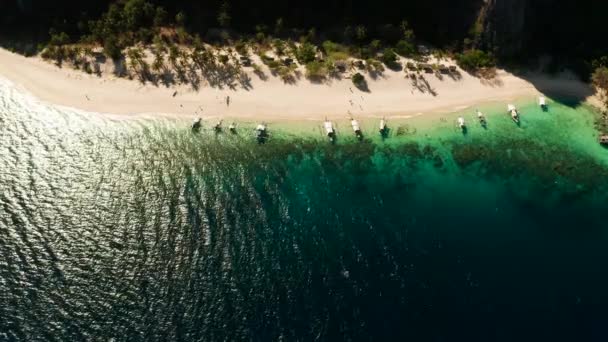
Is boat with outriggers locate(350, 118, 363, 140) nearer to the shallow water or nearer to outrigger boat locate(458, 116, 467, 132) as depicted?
the shallow water

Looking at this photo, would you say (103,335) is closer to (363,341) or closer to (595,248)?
(363,341)

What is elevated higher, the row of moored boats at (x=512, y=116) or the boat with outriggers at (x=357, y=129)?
the row of moored boats at (x=512, y=116)

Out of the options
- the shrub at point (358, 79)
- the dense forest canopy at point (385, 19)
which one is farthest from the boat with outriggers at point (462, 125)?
the shrub at point (358, 79)

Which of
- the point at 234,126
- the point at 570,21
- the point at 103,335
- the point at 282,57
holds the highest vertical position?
the point at 570,21

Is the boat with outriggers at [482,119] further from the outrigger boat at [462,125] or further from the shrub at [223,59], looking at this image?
the shrub at [223,59]

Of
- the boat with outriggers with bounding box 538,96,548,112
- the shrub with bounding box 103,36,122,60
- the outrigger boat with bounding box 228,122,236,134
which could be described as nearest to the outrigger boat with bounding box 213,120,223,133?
the outrigger boat with bounding box 228,122,236,134

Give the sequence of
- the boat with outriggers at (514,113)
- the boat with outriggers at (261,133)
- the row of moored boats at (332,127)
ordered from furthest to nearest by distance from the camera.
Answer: the boat with outriggers at (514,113) < the row of moored boats at (332,127) < the boat with outriggers at (261,133)

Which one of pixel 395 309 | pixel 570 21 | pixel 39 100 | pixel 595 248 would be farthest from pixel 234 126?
pixel 570 21
